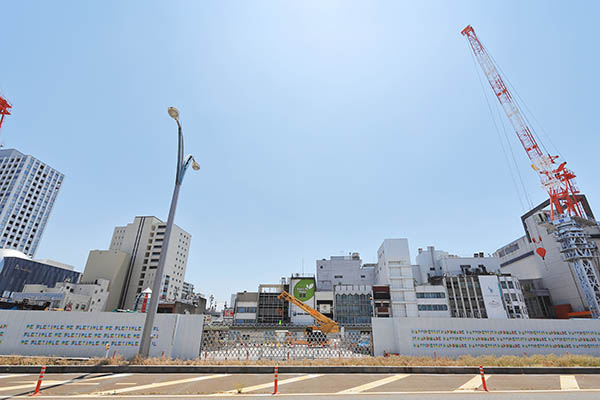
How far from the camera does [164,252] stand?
48.3 feet

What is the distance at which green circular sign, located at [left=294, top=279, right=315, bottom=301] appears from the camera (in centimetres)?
7200

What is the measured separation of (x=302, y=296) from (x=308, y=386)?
213 ft

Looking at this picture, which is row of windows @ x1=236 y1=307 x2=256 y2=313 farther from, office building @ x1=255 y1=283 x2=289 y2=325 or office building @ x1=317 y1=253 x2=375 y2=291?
office building @ x1=317 y1=253 x2=375 y2=291

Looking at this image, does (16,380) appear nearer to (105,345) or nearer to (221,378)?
(105,345)

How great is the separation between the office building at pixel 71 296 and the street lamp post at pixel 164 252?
6659 cm

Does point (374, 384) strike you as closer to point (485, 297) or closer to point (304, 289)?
point (304, 289)

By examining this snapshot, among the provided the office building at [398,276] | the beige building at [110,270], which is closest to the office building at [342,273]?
the office building at [398,276]

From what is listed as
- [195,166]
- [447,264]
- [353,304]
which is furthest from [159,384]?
[447,264]

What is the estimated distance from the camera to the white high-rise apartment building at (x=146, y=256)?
8412 cm

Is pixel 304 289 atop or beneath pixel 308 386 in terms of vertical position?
atop

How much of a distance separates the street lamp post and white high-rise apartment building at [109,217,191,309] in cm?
7916

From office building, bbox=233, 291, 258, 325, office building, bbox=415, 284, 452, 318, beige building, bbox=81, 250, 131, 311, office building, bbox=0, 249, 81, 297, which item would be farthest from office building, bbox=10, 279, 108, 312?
office building, bbox=415, 284, 452, 318

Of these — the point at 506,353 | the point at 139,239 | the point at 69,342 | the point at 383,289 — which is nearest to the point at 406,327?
the point at 506,353

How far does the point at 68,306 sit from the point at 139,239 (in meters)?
29.7
